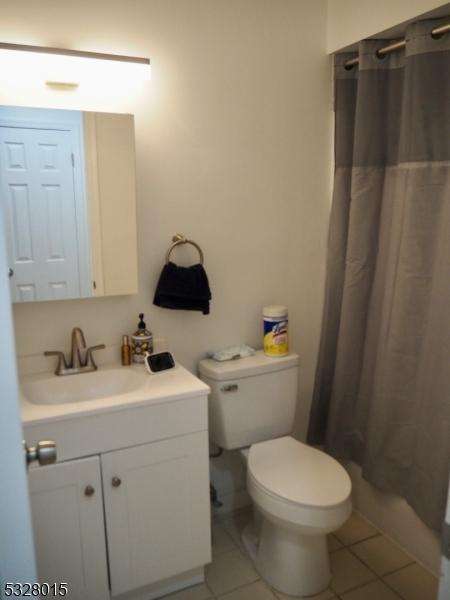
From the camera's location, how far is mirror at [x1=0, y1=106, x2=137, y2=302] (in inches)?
67.4

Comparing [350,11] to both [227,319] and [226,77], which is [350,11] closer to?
[226,77]

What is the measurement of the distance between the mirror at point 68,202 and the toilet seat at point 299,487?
0.86 meters

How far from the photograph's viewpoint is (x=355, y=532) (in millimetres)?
2234

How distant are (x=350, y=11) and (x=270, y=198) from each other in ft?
2.68

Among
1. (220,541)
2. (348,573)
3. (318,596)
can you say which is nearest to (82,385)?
(220,541)

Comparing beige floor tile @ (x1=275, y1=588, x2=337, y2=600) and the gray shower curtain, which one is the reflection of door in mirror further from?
beige floor tile @ (x1=275, y1=588, x2=337, y2=600)

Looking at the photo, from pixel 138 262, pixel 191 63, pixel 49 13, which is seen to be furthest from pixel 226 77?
pixel 138 262

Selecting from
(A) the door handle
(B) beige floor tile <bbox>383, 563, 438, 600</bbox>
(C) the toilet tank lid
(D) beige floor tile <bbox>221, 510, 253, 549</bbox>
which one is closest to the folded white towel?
(C) the toilet tank lid

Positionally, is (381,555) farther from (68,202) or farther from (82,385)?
(68,202)

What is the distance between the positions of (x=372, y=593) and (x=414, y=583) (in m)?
0.18

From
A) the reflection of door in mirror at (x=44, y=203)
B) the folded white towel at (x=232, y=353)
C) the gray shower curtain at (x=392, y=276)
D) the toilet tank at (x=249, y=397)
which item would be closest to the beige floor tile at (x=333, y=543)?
the gray shower curtain at (x=392, y=276)

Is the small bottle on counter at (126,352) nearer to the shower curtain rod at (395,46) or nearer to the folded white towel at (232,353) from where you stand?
the folded white towel at (232,353)

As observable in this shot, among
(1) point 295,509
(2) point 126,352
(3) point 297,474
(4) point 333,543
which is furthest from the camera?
(4) point 333,543

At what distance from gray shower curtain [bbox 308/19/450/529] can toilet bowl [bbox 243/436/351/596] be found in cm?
32
